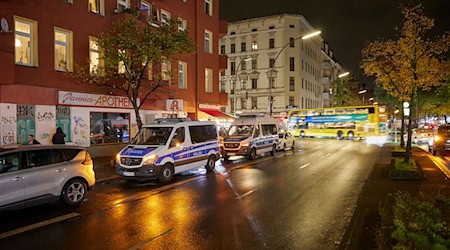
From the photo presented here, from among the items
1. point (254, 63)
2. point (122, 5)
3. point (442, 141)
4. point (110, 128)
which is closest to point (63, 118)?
point (110, 128)

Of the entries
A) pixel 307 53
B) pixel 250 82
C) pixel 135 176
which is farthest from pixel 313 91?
pixel 135 176

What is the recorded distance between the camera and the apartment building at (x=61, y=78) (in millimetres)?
15641

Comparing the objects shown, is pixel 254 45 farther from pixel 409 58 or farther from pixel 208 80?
pixel 409 58

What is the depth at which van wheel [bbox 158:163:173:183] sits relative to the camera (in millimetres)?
13320

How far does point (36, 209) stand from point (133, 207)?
2.42m

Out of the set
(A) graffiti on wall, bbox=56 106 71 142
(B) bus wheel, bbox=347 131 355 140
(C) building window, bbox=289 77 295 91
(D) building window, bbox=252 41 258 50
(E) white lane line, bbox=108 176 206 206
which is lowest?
(E) white lane line, bbox=108 176 206 206

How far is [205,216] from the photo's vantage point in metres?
8.57

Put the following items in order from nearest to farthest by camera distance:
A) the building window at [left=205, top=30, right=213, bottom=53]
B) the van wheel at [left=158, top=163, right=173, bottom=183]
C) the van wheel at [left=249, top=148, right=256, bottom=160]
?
the van wheel at [left=158, top=163, right=173, bottom=183], the van wheel at [left=249, top=148, right=256, bottom=160], the building window at [left=205, top=30, right=213, bottom=53]

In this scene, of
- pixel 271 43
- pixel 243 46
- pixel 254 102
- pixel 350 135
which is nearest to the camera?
pixel 350 135

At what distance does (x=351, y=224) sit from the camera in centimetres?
761

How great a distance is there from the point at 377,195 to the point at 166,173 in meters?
6.99

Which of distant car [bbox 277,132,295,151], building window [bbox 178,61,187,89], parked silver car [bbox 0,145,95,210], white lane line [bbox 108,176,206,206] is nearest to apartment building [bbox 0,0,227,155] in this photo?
building window [bbox 178,61,187,89]

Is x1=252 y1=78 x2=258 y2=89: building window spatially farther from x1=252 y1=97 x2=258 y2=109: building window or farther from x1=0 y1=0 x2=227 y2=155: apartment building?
x1=0 y1=0 x2=227 y2=155: apartment building

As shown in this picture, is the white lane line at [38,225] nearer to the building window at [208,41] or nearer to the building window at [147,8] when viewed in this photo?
the building window at [147,8]
